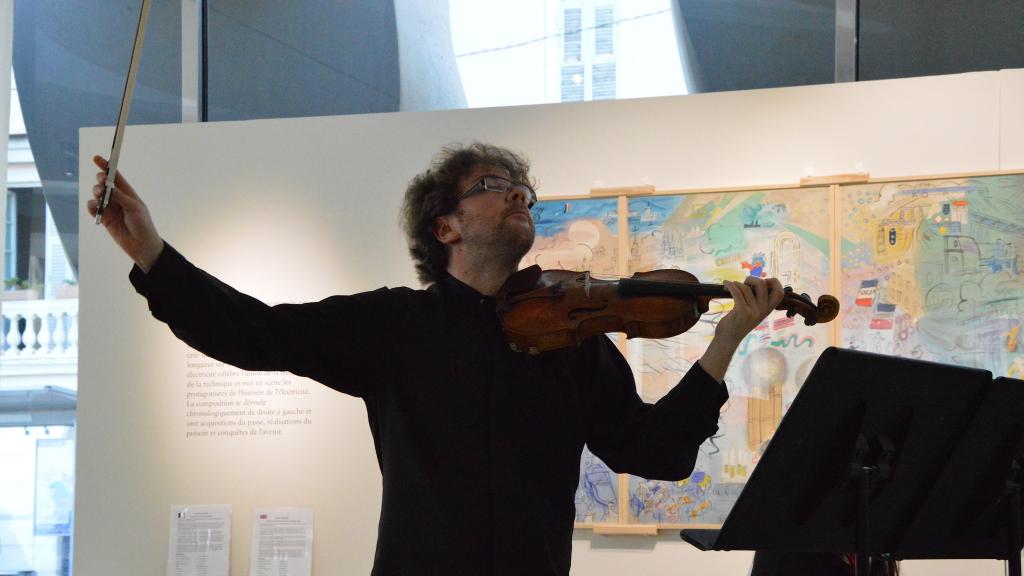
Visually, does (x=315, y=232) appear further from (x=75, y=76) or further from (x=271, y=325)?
(x=271, y=325)

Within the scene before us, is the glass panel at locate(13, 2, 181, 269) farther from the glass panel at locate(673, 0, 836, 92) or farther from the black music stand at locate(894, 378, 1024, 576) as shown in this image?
the black music stand at locate(894, 378, 1024, 576)

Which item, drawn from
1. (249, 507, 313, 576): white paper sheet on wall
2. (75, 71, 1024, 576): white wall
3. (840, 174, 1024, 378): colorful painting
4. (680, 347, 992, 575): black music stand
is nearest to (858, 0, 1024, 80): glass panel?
(75, 71, 1024, 576): white wall

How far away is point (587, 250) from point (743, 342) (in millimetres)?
701

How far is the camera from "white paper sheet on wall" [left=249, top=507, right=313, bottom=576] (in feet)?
14.5

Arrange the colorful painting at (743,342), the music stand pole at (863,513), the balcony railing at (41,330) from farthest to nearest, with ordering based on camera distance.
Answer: the balcony railing at (41,330)
the colorful painting at (743,342)
the music stand pole at (863,513)

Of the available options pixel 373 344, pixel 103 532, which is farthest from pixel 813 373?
pixel 103 532

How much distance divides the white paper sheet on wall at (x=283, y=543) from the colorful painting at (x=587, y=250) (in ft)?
3.71

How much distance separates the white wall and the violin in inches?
77.9

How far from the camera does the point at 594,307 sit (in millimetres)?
2336

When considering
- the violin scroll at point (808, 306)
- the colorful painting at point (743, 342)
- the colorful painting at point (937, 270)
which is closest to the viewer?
the violin scroll at point (808, 306)

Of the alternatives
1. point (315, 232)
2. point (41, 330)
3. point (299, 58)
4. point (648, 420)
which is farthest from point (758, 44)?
→ point (41, 330)

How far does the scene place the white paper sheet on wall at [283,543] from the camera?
4.43 m

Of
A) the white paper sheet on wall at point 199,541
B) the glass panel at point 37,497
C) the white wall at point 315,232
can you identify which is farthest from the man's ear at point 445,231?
the glass panel at point 37,497

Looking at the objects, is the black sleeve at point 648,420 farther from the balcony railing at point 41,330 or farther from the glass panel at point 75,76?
the glass panel at point 75,76
